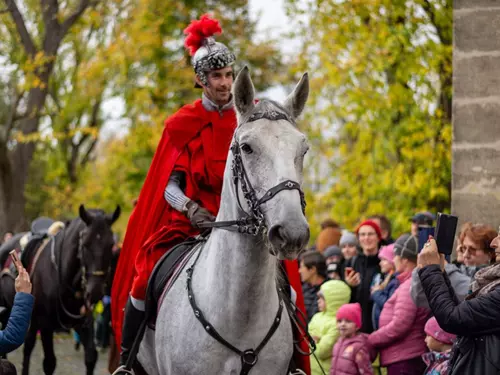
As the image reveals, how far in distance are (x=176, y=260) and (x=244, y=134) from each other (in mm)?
1405

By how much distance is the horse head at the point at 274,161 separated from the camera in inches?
171

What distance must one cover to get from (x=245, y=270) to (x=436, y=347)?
7.35 ft

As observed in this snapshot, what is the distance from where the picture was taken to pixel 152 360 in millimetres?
6180

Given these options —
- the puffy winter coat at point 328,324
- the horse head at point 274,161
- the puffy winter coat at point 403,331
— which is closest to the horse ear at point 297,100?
the horse head at point 274,161

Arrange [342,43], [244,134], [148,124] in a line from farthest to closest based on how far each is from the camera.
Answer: [148,124] < [342,43] < [244,134]

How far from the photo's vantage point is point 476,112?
8250mm

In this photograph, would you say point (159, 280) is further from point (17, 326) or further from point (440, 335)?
point (440, 335)

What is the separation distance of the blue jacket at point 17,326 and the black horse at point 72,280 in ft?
13.2

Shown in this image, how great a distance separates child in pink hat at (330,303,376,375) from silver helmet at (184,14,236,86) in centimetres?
259

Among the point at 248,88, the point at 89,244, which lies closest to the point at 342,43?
the point at 89,244

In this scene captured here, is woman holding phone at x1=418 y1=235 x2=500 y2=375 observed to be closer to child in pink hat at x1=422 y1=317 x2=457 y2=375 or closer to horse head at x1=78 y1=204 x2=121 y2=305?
child in pink hat at x1=422 y1=317 x2=457 y2=375

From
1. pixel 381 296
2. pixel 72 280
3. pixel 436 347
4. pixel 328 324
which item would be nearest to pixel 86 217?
pixel 72 280

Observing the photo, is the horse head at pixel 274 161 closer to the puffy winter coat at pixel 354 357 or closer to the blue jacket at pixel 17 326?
the blue jacket at pixel 17 326

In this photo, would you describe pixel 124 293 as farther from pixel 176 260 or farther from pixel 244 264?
pixel 244 264
